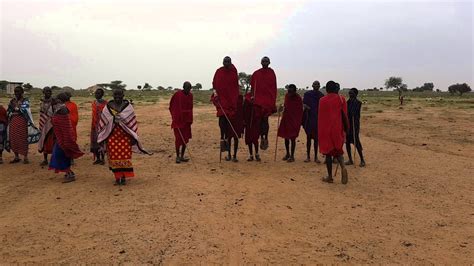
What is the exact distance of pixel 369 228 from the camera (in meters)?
5.43

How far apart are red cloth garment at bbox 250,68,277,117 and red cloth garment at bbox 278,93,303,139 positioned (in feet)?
1.51

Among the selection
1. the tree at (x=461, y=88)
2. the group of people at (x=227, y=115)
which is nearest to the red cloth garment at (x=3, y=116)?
the group of people at (x=227, y=115)

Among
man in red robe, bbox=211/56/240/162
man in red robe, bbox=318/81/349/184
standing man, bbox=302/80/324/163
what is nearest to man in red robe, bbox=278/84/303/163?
standing man, bbox=302/80/324/163

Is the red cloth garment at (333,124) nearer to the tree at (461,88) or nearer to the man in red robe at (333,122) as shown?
the man in red robe at (333,122)

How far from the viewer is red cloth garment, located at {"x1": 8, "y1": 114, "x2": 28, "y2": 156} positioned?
31.8 ft

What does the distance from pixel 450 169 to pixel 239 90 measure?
5037mm

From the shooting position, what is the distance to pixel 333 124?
7.56 metres

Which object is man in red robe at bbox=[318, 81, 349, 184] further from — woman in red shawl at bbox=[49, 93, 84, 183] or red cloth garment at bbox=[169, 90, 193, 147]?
woman in red shawl at bbox=[49, 93, 84, 183]

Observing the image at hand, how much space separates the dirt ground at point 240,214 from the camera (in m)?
4.65

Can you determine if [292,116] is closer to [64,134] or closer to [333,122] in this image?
[333,122]

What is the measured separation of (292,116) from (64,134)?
5129 millimetres

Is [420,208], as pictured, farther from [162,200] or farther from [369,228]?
[162,200]

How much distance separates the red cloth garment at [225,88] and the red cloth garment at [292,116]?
4.27ft

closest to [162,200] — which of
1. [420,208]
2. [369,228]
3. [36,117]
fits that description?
[369,228]
